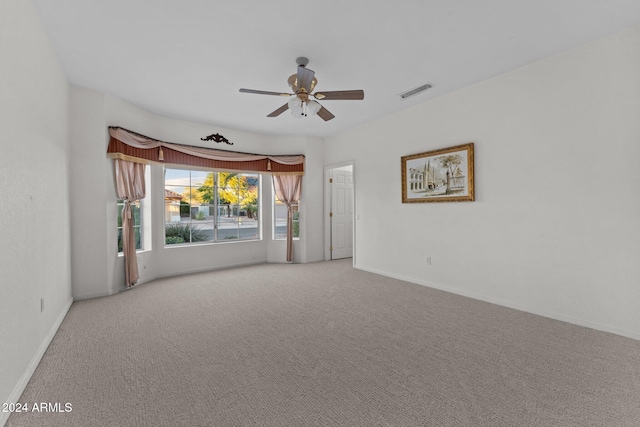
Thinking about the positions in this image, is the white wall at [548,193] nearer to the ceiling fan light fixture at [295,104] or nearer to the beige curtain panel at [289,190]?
the ceiling fan light fixture at [295,104]

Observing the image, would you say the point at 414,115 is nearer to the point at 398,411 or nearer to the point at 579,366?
the point at 579,366

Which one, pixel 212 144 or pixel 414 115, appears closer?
pixel 414 115

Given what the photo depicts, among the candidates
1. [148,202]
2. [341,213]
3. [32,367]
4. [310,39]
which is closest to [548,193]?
[310,39]

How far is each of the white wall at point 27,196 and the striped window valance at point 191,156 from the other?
99 cm

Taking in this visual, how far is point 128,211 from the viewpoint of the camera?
4301 millimetres

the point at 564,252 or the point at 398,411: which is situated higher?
the point at 564,252

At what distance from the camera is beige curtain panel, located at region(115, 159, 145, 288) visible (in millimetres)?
4191

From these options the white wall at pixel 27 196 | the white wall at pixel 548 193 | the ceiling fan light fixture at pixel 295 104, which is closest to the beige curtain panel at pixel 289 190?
the white wall at pixel 548 193

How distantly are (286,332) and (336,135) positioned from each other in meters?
4.42

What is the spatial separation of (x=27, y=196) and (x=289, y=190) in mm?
4334

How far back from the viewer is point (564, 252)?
3.05m

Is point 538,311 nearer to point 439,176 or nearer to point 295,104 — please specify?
point 439,176

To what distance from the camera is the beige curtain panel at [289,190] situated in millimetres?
6137

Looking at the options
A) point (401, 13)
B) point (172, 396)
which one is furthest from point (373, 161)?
point (172, 396)
